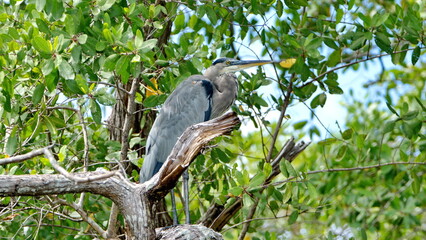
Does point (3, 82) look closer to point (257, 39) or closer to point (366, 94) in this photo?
point (257, 39)

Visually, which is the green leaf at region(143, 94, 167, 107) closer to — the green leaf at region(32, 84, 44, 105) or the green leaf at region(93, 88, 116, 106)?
the green leaf at region(93, 88, 116, 106)

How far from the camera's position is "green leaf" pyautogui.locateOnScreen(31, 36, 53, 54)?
11.2ft

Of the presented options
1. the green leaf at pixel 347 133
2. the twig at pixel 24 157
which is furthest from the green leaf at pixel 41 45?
the green leaf at pixel 347 133

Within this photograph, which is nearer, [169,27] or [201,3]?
[201,3]

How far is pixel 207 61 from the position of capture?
476 cm

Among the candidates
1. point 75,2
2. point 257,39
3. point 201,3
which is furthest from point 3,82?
point 257,39

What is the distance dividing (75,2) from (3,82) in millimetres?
623

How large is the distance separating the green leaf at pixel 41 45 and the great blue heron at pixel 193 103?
126cm

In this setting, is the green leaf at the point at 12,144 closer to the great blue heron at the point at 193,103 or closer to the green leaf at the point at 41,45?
the green leaf at the point at 41,45

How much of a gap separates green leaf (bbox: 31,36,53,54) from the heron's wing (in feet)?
4.16

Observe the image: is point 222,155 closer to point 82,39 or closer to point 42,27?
point 82,39

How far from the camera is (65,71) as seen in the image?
11.6ft

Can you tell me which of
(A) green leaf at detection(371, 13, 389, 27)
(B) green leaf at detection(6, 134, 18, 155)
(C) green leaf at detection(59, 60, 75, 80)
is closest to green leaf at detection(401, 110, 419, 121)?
(A) green leaf at detection(371, 13, 389, 27)

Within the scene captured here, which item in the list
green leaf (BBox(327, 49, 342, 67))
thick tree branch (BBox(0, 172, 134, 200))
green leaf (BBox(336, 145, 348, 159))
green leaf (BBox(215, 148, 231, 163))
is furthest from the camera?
green leaf (BBox(336, 145, 348, 159))
